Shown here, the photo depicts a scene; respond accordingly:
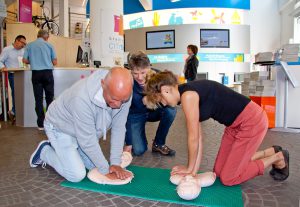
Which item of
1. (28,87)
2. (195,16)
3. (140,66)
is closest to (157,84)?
(140,66)

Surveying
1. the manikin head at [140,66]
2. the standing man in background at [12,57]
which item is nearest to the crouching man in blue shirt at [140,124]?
the manikin head at [140,66]

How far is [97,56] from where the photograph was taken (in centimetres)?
579

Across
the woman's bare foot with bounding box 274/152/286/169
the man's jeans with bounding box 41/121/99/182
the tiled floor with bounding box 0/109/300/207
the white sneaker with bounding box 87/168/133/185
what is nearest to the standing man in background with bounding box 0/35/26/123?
the tiled floor with bounding box 0/109/300/207

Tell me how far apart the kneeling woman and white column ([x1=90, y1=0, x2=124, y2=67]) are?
400 centimetres

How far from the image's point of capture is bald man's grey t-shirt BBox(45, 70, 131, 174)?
5.92 feet

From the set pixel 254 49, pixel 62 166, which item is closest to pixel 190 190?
pixel 62 166

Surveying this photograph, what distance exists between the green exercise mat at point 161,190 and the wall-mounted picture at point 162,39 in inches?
293

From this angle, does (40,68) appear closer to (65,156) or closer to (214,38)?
(65,156)

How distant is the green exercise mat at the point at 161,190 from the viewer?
1730 mm

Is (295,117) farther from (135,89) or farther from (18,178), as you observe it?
(18,178)

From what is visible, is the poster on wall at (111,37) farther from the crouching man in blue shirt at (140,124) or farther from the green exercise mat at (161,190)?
the green exercise mat at (161,190)

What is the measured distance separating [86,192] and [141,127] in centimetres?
103

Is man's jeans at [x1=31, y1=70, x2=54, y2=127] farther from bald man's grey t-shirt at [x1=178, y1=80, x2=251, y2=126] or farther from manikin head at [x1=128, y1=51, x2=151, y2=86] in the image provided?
bald man's grey t-shirt at [x1=178, y1=80, x2=251, y2=126]

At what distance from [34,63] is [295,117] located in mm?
3717
